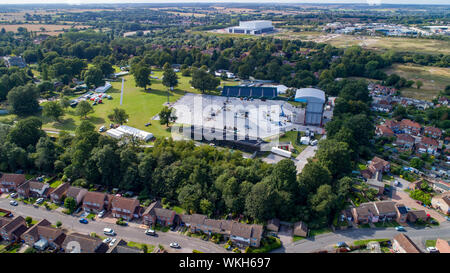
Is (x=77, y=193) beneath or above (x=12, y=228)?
above

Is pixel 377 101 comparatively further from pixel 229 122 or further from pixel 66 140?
pixel 66 140

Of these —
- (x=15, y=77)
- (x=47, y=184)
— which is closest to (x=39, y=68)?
(x=15, y=77)

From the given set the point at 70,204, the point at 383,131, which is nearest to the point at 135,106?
the point at 70,204

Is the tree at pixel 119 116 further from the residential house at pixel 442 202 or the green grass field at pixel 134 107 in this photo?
the residential house at pixel 442 202

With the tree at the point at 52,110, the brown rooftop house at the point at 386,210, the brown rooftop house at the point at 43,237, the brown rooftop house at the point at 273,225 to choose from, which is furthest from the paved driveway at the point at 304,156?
the tree at the point at 52,110

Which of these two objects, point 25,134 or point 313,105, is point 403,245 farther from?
point 25,134

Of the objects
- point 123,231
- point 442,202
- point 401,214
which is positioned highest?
point 442,202

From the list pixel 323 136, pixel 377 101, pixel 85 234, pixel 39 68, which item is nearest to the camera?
pixel 85 234

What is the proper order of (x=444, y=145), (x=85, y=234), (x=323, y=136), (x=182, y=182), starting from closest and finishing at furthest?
(x=85, y=234) < (x=182, y=182) < (x=444, y=145) < (x=323, y=136)
